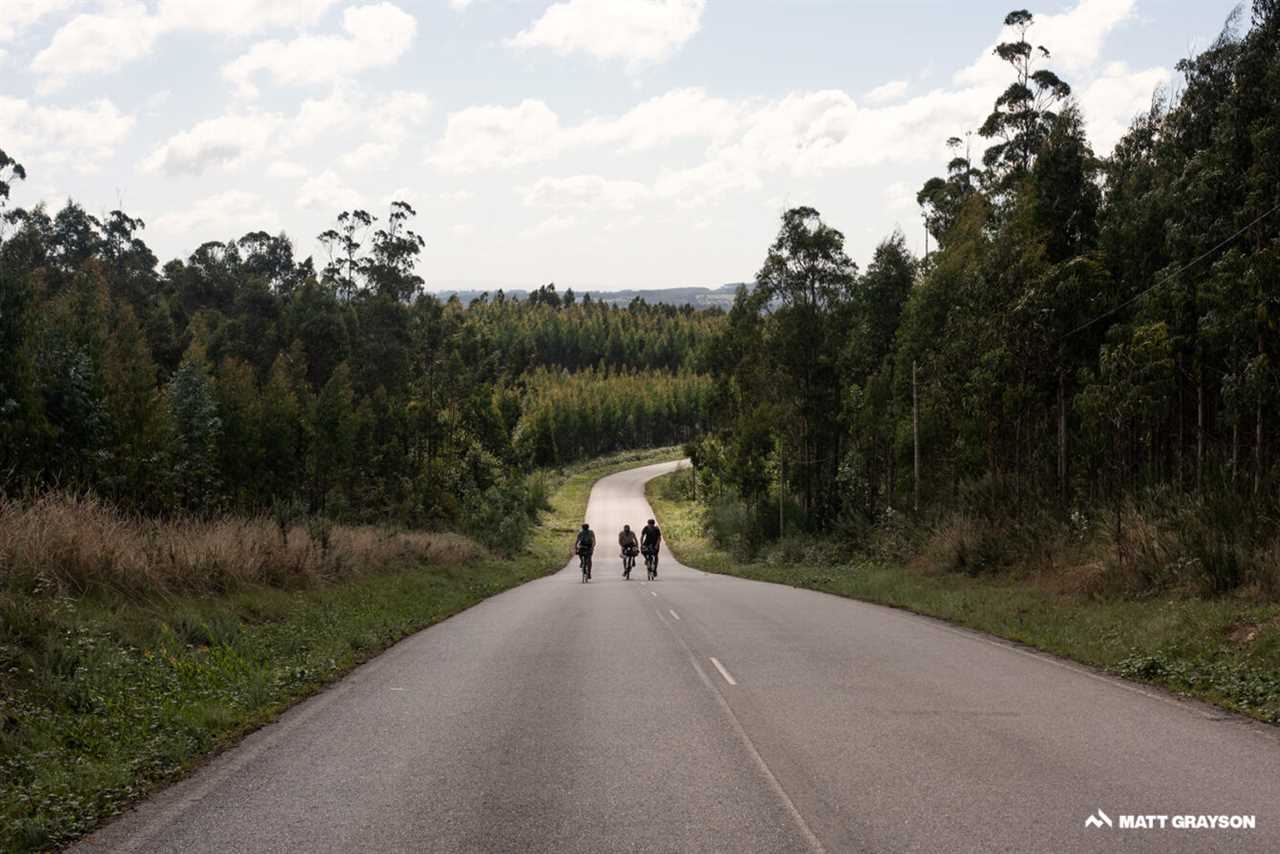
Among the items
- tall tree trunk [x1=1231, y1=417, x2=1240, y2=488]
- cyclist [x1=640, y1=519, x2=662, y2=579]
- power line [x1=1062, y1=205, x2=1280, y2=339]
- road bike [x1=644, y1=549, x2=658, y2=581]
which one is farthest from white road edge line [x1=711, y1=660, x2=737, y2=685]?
road bike [x1=644, y1=549, x2=658, y2=581]

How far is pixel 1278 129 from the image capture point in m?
19.7

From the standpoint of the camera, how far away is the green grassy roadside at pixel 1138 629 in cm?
1041

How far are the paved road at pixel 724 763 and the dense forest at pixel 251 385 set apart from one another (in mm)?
12865

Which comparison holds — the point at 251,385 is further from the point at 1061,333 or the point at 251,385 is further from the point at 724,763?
the point at 724,763

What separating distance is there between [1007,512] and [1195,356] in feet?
19.4

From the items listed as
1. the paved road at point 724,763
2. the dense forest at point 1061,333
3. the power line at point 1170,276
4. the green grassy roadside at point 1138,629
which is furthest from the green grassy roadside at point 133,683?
the power line at point 1170,276

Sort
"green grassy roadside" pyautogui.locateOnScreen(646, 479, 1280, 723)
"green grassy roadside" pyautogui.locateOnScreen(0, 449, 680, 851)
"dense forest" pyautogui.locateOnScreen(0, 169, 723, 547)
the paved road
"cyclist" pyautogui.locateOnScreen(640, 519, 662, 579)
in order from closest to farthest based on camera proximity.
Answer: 1. the paved road
2. "green grassy roadside" pyautogui.locateOnScreen(0, 449, 680, 851)
3. "green grassy roadside" pyautogui.locateOnScreen(646, 479, 1280, 723)
4. "cyclist" pyautogui.locateOnScreen(640, 519, 662, 579)
5. "dense forest" pyautogui.locateOnScreen(0, 169, 723, 547)

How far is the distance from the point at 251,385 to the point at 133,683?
66397mm

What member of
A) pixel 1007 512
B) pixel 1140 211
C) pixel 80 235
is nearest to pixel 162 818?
pixel 1007 512

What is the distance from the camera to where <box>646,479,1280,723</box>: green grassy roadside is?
10.4 m

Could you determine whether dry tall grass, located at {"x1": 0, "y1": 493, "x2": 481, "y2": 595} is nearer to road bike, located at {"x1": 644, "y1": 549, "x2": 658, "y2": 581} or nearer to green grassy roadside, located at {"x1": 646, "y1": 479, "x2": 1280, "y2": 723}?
green grassy roadside, located at {"x1": 646, "y1": 479, "x2": 1280, "y2": 723}

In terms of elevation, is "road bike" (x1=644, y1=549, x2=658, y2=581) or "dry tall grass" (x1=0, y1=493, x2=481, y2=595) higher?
"dry tall grass" (x1=0, y1=493, x2=481, y2=595)

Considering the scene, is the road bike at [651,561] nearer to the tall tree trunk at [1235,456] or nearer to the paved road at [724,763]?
the tall tree trunk at [1235,456]

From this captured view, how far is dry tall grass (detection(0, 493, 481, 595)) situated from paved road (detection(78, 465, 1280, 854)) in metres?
3.32
